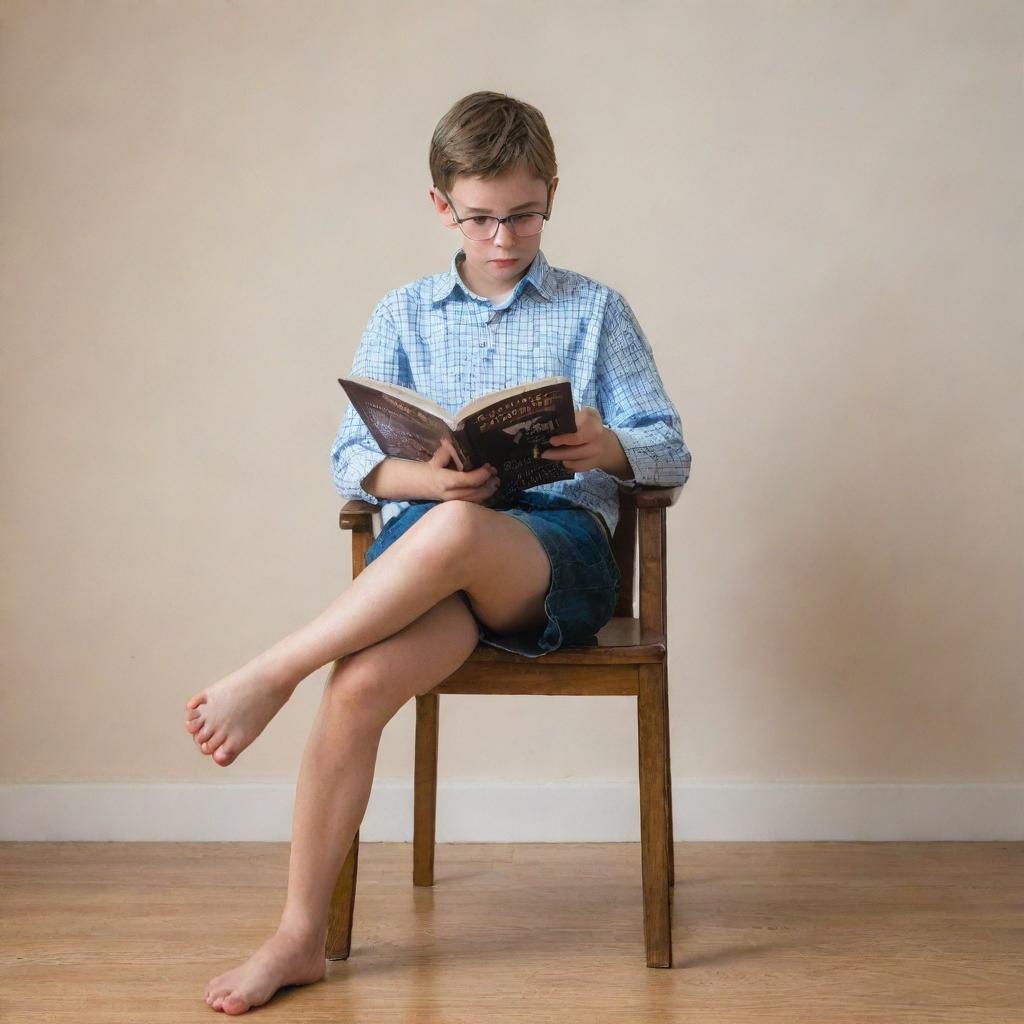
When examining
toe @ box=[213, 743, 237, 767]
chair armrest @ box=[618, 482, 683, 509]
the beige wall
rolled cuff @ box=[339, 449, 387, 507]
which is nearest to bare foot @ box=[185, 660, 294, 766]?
toe @ box=[213, 743, 237, 767]

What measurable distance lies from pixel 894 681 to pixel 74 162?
1817 mm

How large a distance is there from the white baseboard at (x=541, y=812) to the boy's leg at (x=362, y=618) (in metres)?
0.87

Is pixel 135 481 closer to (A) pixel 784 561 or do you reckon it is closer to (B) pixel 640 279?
(B) pixel 640 279

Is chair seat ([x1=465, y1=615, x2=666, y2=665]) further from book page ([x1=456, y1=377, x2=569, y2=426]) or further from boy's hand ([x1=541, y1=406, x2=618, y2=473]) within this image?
book page ([x1=456, y1=377, x2=569, y2=426])

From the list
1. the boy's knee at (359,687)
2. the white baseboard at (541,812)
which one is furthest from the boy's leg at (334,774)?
the white baseboard at (541,812)

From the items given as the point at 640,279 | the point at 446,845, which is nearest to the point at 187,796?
the point at 446,845

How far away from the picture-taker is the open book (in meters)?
1.54

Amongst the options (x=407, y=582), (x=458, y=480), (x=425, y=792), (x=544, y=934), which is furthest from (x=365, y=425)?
(x=544, y=934)

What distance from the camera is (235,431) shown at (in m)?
2.41

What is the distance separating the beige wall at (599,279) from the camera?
234cm

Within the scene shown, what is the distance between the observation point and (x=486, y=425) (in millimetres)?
1570

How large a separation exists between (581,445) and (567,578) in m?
0.18

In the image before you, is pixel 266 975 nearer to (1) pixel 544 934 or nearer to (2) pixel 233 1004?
(2) pixel 233 1004

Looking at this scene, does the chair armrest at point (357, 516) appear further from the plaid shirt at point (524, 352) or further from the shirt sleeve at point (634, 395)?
the shirt sleeve at point (634, 395)
